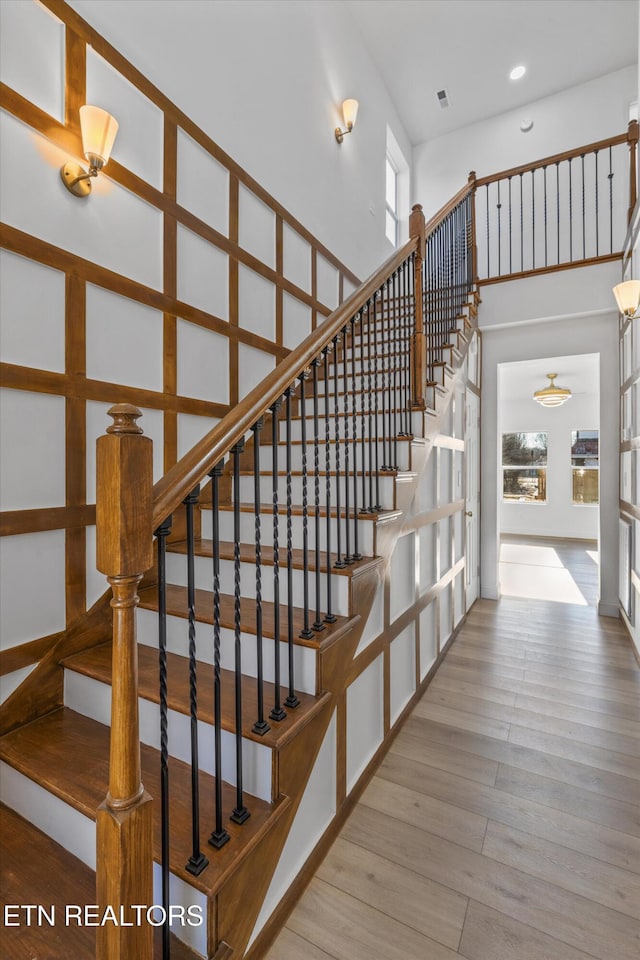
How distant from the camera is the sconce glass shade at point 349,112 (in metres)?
4.12

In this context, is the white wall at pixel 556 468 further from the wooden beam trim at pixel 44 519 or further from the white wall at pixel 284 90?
the wooden beam trim at pixel 44 519

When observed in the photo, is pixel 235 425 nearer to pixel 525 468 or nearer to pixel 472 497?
pixel 472 497

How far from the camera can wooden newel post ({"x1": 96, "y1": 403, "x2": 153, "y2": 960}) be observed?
88cm

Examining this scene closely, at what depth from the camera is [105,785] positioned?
130 cm

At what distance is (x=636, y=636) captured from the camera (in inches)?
126

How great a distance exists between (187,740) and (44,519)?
0.96 meters

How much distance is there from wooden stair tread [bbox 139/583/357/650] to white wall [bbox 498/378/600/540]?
293 inches

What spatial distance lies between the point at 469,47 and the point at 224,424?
5929 millimetres

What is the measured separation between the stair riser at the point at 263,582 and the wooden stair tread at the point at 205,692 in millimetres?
329

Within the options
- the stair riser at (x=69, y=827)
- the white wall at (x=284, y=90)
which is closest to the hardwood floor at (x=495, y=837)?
the stair riser at (x=69, y=827)

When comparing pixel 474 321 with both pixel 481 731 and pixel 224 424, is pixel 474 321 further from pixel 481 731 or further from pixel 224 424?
pixel 224 424

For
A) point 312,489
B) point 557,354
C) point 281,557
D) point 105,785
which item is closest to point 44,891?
point 105,785

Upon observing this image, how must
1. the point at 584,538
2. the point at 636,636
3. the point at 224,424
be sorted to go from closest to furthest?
1. the point at 224,424
2. the point at 636,636
3. the point at 584,538

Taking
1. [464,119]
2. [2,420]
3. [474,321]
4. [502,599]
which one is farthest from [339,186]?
[502,599]
